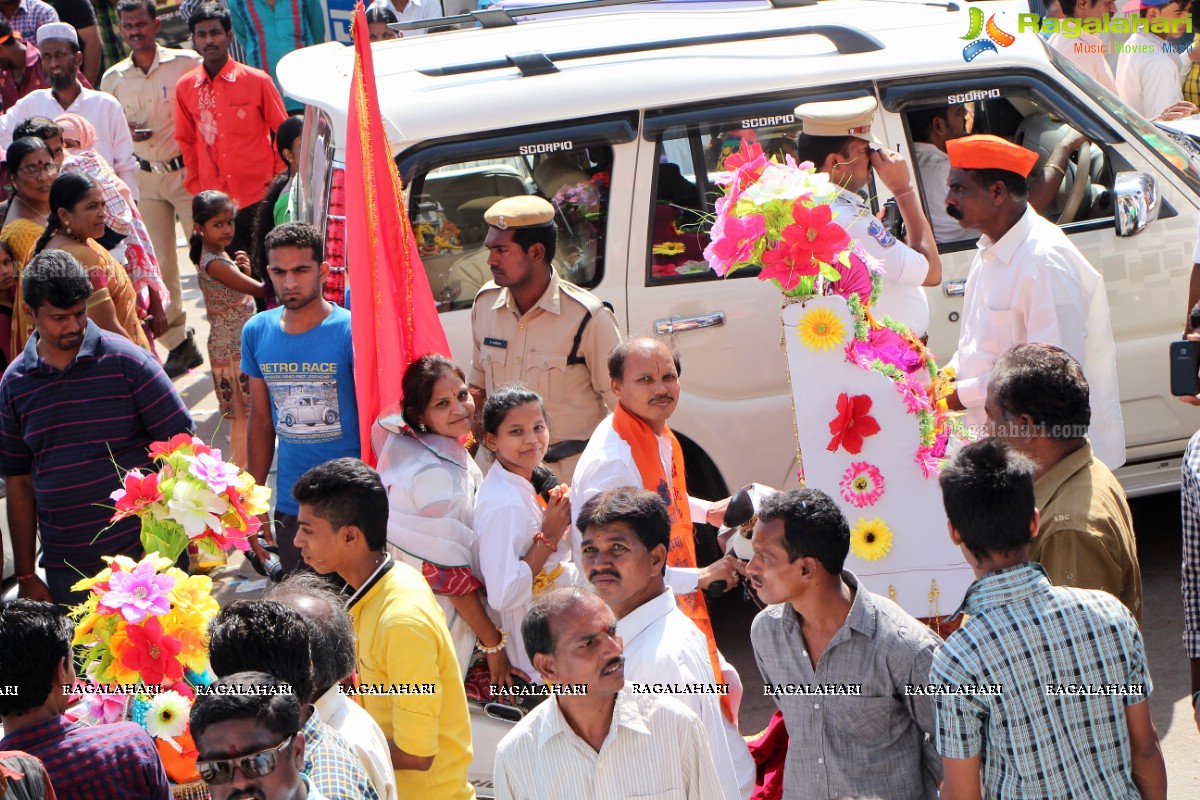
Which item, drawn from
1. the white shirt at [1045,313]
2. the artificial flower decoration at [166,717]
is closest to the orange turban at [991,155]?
the white shirt at [1045,313]

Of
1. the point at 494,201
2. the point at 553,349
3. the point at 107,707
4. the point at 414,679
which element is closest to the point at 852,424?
the point at 553,349

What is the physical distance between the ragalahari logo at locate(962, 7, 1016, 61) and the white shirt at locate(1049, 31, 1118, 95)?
3.18m

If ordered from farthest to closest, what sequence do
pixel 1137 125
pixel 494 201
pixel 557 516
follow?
pixel 1137 125 < pixel 494 201 < pixel 557 516

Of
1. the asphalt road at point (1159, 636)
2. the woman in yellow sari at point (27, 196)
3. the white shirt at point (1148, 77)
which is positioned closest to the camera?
the asphalt road at point (1159, 636)

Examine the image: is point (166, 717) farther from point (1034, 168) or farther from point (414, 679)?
point (1034, 168)

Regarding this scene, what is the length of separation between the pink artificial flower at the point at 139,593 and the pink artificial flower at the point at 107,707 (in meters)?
0.22

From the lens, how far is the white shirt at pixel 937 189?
5707 millimetres

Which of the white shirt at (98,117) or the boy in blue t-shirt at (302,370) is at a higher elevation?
the white shirt at (98,117)

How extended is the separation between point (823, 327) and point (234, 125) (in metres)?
6.14

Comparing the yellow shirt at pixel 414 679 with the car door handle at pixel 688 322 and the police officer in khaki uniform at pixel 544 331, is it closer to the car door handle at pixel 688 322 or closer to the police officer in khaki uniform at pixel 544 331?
the police officer in khaki uniform at pixel 544 331

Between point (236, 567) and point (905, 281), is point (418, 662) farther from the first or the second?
point (236, 567)

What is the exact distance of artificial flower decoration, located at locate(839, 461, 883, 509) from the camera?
15.4 ft

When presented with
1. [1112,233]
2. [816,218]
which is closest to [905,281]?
[816,218]

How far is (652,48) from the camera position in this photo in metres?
5.79
